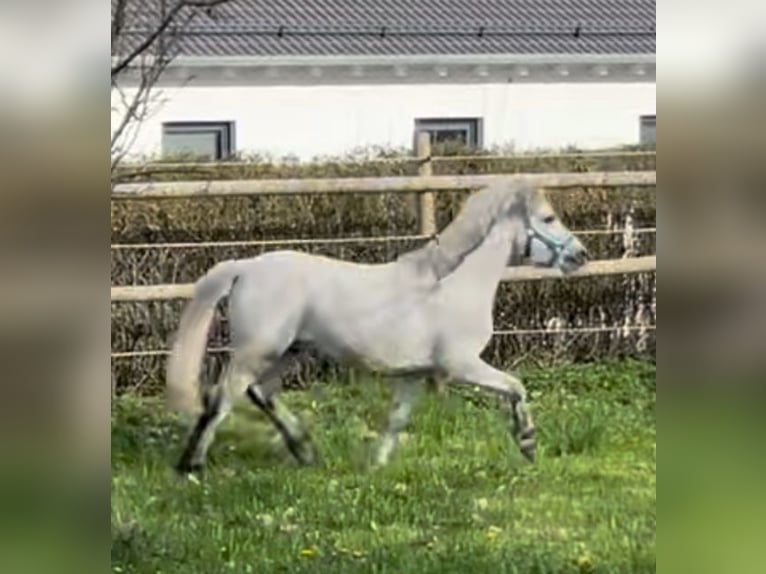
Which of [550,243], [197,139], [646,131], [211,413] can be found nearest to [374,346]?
[211,413]

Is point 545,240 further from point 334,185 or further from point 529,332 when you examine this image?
point 334,185

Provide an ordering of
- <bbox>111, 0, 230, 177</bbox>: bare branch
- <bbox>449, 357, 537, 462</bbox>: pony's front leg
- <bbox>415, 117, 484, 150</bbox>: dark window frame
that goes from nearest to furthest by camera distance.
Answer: <bbox>111, 0, 230, 177</bbox>: bare branch → <bbox>449, 357, 537, 462</bbox>: pony's front leg → <bbox>415, 117, 484, 150</bbox>: dark window frame

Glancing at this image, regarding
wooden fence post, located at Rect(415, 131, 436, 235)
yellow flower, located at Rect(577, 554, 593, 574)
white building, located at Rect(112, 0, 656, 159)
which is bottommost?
yellow flower, located at Rect(577, 554, 593, 574)

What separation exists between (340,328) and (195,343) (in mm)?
308

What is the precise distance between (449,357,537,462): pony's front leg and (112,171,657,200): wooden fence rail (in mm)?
402

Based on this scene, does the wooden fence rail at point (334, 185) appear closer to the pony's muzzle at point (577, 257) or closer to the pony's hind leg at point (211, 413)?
the pony's muzzle at point (577, 257)

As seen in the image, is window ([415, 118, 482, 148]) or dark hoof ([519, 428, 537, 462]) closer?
dark hoof ([519, 428, 537, 462])

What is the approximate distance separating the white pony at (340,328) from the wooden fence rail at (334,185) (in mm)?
156

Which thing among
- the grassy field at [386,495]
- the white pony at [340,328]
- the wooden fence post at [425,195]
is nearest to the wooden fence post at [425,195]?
the wooden fence post at [425,195]

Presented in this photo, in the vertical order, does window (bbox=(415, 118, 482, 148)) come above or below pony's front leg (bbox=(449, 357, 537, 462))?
above

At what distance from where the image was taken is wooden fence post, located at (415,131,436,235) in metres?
3.23

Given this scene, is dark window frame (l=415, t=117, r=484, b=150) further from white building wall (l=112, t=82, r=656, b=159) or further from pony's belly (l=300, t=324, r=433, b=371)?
pony's belly (l=300, t=324, r=433, b=371)

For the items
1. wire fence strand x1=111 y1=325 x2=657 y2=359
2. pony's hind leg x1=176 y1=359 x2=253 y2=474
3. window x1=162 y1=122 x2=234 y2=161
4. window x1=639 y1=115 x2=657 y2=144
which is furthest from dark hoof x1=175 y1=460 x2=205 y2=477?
window x1=639 y1=115 x2=657 y2=144
